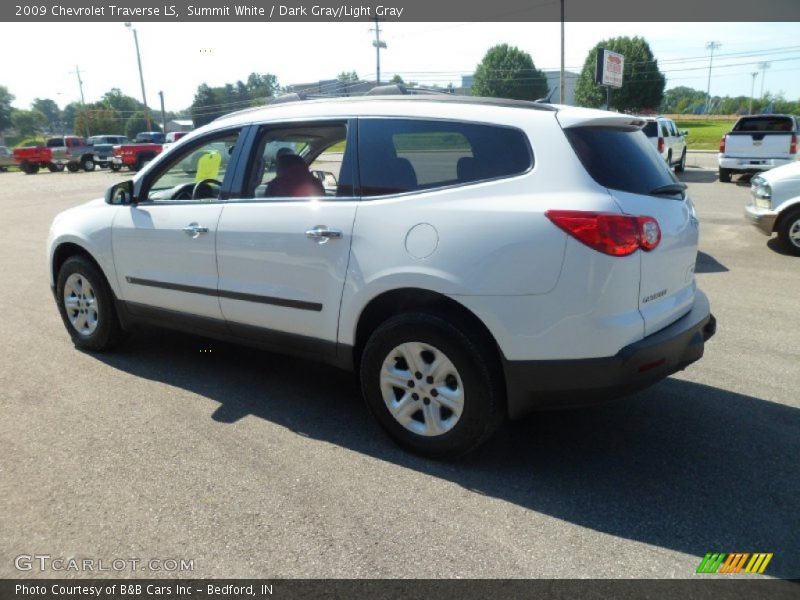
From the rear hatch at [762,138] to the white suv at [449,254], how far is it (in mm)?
15560

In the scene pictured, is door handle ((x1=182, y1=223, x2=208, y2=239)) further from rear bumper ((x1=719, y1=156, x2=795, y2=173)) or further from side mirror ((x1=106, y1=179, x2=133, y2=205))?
rear bumper ((x1=719, y1=156, x2=795, y2=173))

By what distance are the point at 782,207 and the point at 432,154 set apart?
271 inches

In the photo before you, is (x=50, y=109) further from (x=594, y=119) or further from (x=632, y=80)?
(x=594, y=119)

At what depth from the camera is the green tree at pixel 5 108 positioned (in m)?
126

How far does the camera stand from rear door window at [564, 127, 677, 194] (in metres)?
3.08

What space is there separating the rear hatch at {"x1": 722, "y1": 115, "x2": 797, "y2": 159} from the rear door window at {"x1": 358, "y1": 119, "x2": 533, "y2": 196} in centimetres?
1637

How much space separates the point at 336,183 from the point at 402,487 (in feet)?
5.65

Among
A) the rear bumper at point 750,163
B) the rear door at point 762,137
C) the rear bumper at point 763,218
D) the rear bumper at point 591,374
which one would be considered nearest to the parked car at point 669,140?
the rear bumper at point 750,163

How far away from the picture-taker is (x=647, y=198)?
3.17m

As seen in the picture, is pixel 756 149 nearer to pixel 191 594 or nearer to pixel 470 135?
pixel 470 135

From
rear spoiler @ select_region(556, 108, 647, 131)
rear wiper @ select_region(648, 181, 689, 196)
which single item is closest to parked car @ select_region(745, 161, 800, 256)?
rear wiper @ select_region(648, 181, 689, 196)

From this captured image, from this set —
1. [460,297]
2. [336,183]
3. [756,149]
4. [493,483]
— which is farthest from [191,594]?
[756,149]

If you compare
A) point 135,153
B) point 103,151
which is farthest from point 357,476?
point 103,151

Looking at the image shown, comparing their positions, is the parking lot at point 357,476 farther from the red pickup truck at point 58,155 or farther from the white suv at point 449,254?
the red pickup truck at point 58,155
